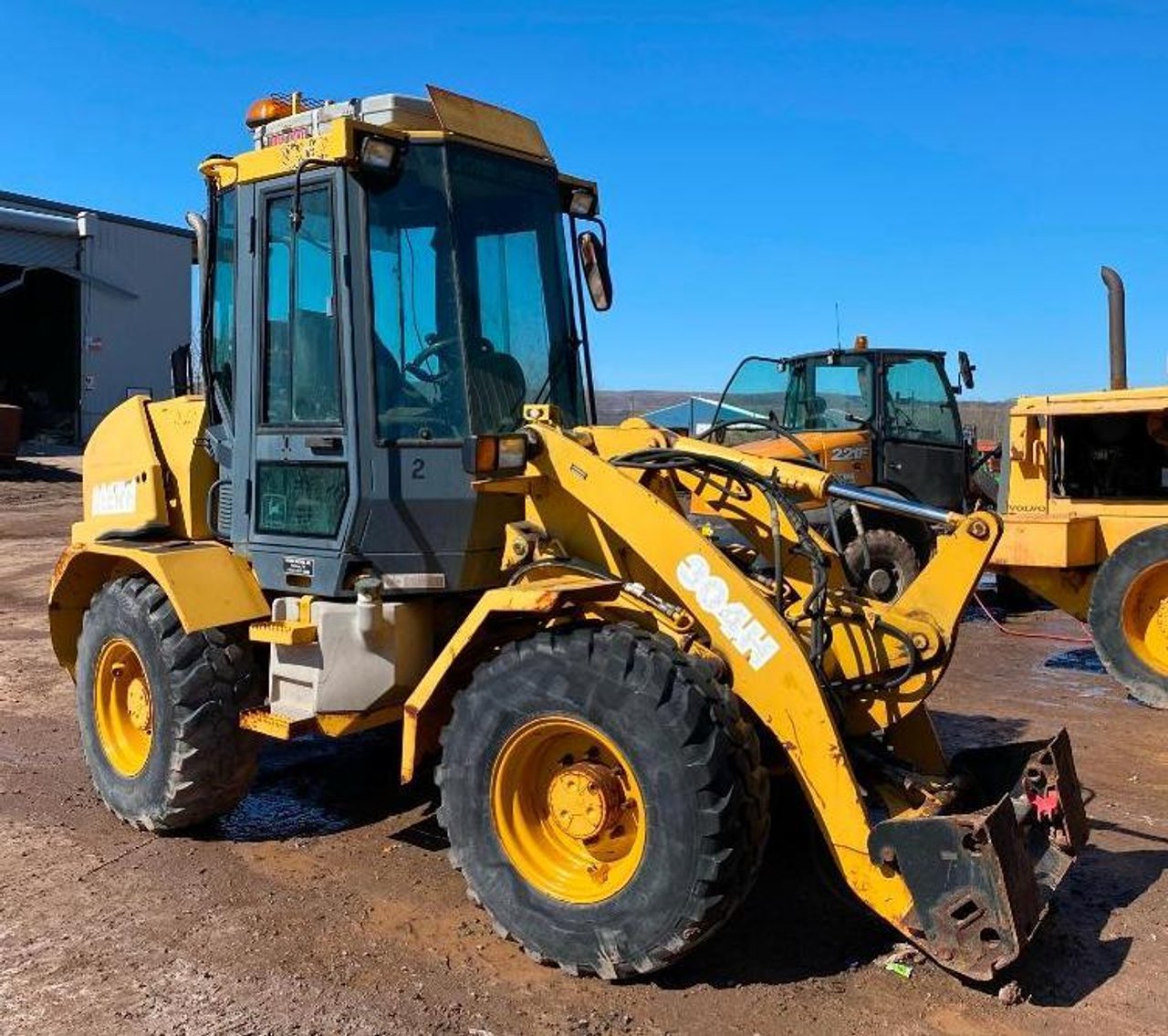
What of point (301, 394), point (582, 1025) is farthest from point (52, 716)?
point (582, 1025)

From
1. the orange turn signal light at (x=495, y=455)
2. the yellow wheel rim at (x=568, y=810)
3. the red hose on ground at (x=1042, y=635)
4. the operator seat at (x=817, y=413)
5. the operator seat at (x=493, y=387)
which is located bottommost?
the red hose on ground at (x=1042, y=635)

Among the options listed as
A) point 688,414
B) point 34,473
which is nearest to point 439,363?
point 688,414

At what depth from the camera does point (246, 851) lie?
4.69 meters

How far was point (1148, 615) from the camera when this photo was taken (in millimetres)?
7406

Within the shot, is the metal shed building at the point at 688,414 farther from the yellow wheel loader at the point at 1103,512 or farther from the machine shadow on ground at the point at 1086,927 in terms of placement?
the machine shadow on ground at the point at 1086,927

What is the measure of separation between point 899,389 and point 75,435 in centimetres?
2339

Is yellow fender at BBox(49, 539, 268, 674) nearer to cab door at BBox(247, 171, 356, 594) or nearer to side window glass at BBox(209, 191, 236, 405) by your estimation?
cab door at BBox(247, 171, 356, 594)

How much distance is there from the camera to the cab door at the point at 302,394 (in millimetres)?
4250

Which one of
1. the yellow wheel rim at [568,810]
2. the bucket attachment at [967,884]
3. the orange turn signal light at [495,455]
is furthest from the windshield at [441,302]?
the bucket attachment at [967,884]

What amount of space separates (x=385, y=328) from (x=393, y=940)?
7.17ft

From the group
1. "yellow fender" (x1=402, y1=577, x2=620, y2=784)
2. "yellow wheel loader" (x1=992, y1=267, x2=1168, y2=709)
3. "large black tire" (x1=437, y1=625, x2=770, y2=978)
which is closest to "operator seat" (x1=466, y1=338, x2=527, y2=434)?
"yellow fender" (x1=402, y1=577, x2=620, y2=784)

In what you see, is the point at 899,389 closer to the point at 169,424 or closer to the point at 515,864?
the point at 169,424

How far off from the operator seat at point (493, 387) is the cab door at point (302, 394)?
1.49 feet

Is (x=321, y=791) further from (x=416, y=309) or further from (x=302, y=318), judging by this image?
(x=416, y=309)
